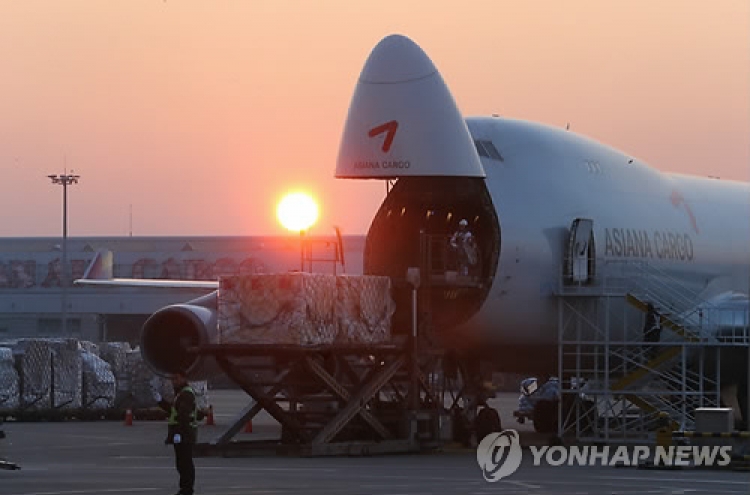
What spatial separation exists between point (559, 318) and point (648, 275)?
3.06 meters

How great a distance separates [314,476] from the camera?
2819cm

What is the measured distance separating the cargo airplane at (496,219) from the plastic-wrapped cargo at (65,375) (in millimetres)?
11522

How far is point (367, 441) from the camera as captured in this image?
3484 cm

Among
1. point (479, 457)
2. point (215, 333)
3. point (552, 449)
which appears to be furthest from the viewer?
point (215, 333)

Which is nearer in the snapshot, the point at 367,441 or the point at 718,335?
the point at 367,441

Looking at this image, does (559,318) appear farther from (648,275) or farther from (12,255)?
(12,255)

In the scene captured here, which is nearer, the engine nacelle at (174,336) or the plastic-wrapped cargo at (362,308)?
the plastic-wrapped cargo at (362,308)

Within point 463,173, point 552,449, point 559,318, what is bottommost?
point 552,449

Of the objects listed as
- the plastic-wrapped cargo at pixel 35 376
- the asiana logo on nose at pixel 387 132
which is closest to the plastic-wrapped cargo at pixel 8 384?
the plastic-wrapped cargo at pixel 35 376

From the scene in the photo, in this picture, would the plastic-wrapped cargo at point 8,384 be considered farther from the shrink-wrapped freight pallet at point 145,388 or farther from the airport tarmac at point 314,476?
the airport tarmac at point 314,476

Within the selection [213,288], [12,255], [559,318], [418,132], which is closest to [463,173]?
[418,132]

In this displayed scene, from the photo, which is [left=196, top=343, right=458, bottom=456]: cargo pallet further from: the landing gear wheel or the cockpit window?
the cockpit window

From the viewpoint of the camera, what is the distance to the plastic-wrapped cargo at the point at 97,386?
2026 inches

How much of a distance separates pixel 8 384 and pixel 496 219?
65.4ft
